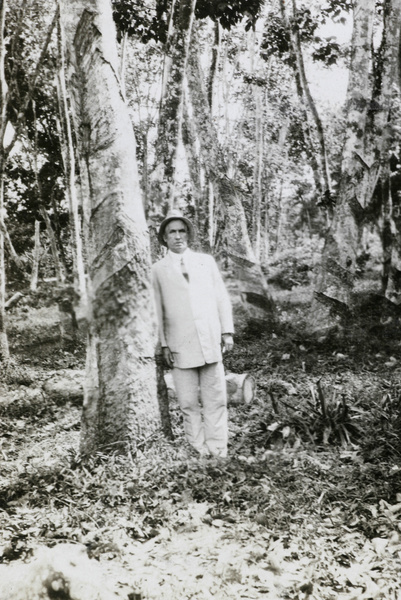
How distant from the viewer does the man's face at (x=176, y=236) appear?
4.42 meters

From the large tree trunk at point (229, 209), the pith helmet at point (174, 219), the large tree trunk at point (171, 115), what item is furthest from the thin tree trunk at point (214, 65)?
the pith helmet at point (174, 219)

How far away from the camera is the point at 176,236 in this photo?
4422 mm

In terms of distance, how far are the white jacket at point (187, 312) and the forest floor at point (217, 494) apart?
79cm

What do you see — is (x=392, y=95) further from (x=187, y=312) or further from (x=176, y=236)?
(x=187, y=312)

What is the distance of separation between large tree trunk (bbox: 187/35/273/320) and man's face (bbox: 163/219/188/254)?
1996 millimetres

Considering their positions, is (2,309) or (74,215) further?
(74,215)

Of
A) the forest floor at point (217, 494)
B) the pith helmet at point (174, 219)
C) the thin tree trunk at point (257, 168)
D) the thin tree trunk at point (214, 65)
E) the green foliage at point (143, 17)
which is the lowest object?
the forest floor at point (217, 494)

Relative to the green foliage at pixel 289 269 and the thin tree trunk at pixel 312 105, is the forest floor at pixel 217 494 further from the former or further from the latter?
the thin tree trunk at pixel 312 105

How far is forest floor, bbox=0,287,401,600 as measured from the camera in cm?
285

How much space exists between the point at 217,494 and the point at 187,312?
4.93 ft

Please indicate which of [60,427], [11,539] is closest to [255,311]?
[60,427]

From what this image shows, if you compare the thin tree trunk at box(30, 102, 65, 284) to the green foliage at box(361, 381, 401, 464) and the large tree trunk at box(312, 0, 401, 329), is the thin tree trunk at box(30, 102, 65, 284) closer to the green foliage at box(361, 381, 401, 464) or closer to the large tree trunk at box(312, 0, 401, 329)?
the green foliage at box(361, 381, 401, 464)

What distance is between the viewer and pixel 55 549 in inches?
113

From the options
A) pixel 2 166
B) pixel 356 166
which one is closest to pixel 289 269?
pixel 356 166
